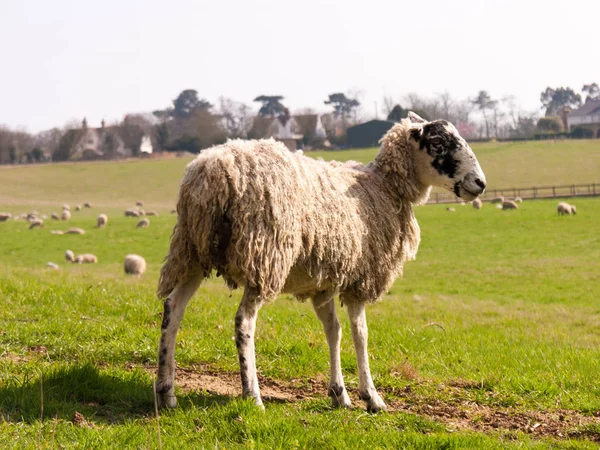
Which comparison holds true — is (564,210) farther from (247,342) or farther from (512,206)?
(247,342)

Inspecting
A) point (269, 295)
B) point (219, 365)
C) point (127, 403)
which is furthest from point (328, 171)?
point (127, 403)

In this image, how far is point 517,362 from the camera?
8.02m

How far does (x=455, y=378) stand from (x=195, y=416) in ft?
10.1

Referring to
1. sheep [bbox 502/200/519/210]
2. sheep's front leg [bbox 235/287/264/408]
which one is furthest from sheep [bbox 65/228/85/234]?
sheep's front leg [bbox 235/287/264/408]

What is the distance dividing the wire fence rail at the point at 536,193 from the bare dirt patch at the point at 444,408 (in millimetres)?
47914

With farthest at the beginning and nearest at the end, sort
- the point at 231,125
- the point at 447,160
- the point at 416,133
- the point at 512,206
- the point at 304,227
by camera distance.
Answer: the point at 231,125 → the point at 512,206 → the point at 416,133 → the point at 447,160 → the point at 304,227

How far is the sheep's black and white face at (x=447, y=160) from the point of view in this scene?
22.1ft

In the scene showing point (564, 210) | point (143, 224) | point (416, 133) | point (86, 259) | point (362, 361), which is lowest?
point (564, 210)

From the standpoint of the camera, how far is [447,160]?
6.82 m

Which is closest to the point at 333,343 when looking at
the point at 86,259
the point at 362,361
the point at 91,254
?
the point at 362,361

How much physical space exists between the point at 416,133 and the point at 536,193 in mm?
56390

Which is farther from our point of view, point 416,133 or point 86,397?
point 416,133

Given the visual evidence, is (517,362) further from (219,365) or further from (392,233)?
(219,365)

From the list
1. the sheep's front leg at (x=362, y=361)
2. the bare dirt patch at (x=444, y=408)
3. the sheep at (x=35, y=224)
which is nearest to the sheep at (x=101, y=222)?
the sheep at (x=35, y=224)
